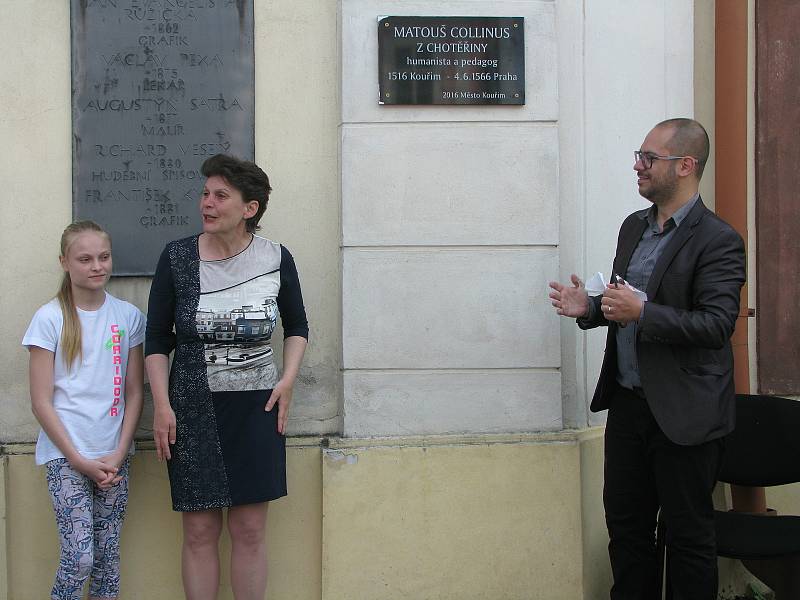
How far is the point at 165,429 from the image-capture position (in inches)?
143

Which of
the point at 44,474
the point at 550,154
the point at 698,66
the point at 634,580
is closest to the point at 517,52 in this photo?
the point at 550,154

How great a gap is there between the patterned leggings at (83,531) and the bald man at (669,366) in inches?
77.8

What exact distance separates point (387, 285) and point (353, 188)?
0.46 m

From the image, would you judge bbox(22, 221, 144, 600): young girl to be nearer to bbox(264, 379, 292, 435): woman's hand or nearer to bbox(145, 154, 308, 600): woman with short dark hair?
bbox(145, 154, 308, 600): woman with short dark hair

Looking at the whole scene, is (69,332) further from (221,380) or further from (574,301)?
(574,301)

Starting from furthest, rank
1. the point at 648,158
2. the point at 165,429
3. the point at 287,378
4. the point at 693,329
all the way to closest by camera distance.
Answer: the point at 287,378 < the point at 165,429 < the point at 648,158 < the point at 693,329

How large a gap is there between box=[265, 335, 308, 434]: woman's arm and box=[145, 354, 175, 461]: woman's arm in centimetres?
38

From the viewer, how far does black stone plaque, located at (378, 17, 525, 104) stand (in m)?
4.11

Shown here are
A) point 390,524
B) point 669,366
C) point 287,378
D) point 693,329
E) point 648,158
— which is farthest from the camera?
point 390,524

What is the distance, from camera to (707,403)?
11.0 ft

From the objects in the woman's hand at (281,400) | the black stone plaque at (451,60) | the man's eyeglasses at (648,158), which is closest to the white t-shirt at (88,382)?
the woman's hand at (281,400)

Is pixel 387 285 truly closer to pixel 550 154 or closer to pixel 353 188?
pixel 353 188

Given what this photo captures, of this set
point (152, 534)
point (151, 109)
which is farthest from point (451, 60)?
point (152, 534)

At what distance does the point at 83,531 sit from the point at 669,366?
2302 millimetres
